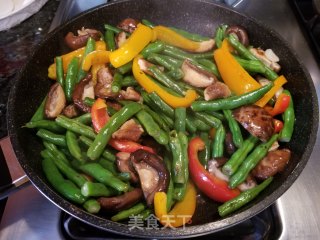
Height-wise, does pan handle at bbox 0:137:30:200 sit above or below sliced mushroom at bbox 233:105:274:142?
below

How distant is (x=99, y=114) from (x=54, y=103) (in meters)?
0.23

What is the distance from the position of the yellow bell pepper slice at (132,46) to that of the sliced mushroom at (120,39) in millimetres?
75

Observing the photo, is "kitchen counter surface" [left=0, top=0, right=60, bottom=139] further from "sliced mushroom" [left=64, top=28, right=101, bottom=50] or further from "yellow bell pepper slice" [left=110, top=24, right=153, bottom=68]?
"yellow bell pepper slice" [left=110, top=24, right=153, bottom=68]

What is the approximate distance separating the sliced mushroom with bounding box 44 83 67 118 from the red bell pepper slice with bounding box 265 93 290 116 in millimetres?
933

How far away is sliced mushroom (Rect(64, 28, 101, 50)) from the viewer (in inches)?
70.5

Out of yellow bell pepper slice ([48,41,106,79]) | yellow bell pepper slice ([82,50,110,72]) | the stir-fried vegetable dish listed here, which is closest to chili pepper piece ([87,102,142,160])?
the stir-fried vegetable dish

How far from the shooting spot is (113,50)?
5.96 ft

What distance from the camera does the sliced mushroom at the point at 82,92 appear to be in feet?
5.23

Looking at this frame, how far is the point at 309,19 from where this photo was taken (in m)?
2.40

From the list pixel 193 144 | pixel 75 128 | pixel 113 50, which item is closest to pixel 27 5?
pixel 113 50

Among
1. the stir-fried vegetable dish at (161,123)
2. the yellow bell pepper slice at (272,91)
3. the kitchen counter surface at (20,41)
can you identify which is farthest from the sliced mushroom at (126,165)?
the kitchen counter surface at (20,41)

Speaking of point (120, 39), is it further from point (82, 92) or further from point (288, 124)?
point (288, 124)

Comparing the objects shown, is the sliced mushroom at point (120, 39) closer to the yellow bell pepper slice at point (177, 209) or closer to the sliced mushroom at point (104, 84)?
the sliced mushroom at point (104, 84)

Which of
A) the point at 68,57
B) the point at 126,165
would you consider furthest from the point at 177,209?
the point at 68,57
